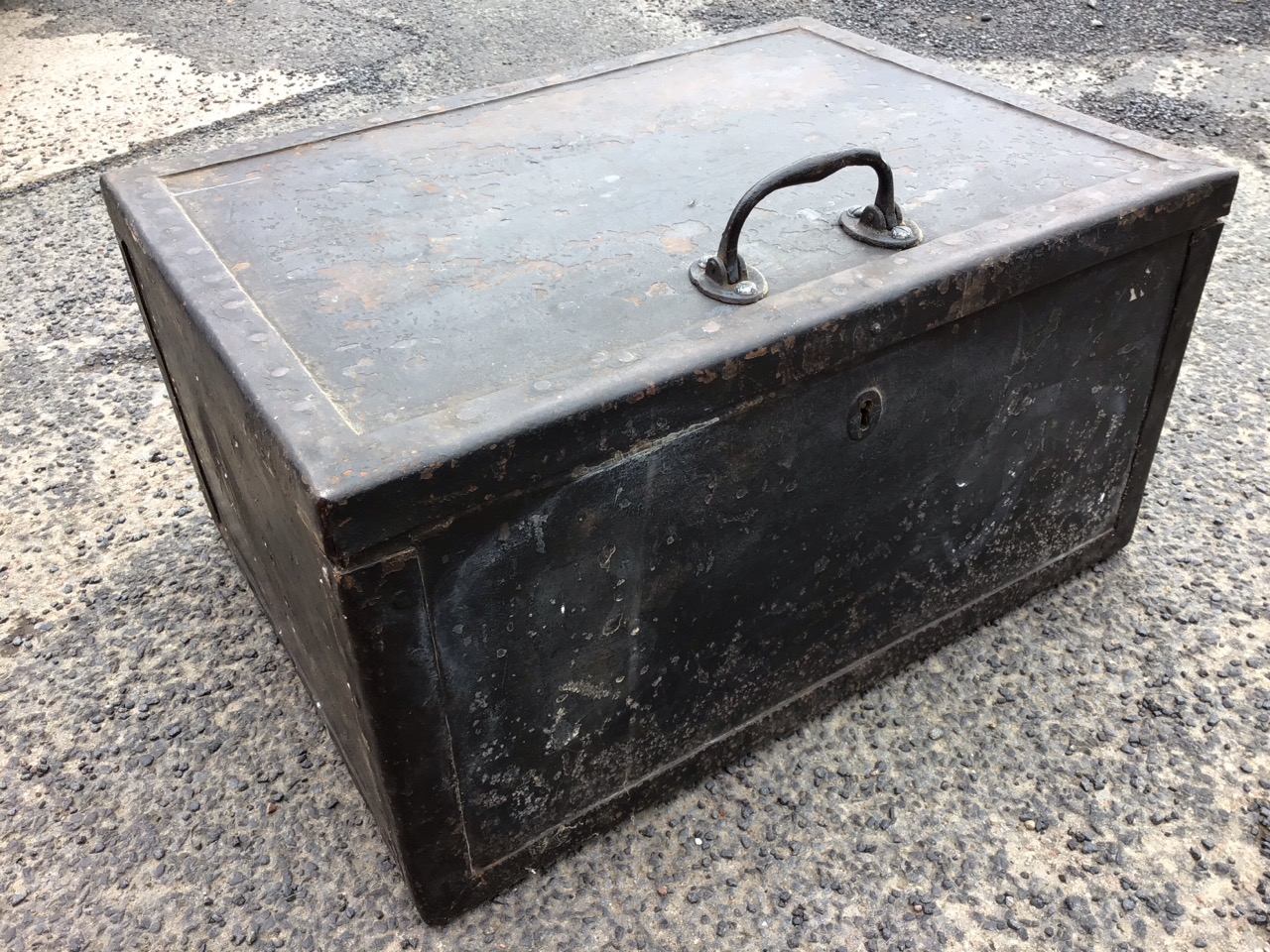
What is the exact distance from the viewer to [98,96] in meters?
3.62

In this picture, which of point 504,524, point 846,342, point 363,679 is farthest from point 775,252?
point 363,679

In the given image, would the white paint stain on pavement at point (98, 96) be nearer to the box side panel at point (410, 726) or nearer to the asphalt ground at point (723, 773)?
the asphalt ground at point (723, 773)

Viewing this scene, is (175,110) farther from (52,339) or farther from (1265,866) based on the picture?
(1265,866)

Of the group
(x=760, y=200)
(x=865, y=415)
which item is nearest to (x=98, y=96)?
(x=760, y=200)

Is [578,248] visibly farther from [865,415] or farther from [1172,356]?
[1172,356]

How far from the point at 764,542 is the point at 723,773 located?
413mm

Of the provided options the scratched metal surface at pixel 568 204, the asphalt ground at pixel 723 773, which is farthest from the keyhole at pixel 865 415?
the asphalt ground at pixel 723 773

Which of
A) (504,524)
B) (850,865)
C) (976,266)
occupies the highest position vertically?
(976,266)

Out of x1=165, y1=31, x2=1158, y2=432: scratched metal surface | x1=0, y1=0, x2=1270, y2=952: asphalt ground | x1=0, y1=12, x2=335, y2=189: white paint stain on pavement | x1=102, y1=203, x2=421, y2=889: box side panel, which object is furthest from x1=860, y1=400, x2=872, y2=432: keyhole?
x1=0, y1=12, x2=335, y2=189: white paint stain on pavement

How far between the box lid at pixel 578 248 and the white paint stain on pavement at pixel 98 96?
209 centimetres

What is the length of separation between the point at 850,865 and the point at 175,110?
3200 mm

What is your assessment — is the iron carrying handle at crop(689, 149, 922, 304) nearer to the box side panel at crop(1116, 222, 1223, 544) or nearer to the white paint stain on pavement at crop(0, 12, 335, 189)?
the box side panel at crop(1116, 222, 1223, 544)

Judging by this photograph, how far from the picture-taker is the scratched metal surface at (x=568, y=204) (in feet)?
3.80

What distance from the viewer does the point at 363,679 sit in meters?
1.08
